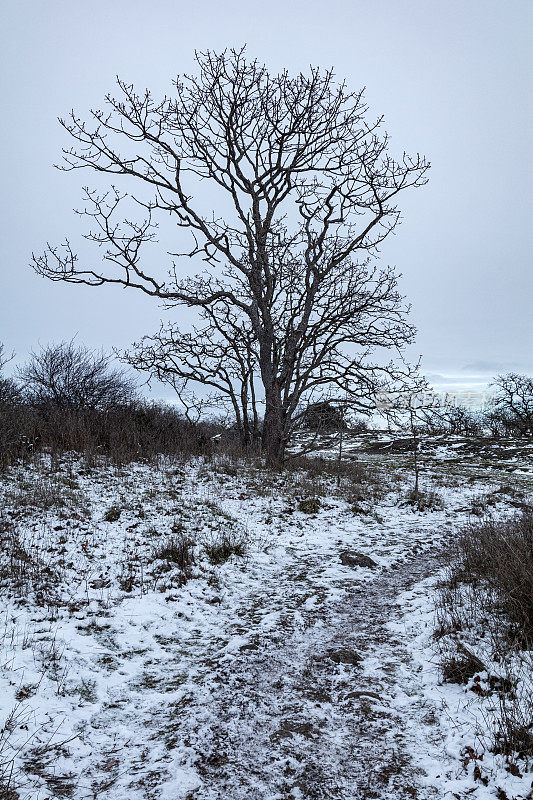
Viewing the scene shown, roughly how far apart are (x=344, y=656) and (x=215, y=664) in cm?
133

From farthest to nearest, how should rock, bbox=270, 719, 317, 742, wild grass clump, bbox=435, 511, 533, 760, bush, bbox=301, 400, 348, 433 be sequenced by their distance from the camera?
bush, bbox=301, 400, 348, 433 < rock, bbox=270, 719, 317, 742 < wild grass clump, bbox=435, 511, 533, 760

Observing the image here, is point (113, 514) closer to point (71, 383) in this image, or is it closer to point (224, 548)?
point (224, 548)

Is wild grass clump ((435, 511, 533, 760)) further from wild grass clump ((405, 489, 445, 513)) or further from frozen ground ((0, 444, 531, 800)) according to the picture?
wild grass clump ((405, 489, 445, 513))

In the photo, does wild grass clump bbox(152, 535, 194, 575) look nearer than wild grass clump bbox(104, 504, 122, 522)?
Yes

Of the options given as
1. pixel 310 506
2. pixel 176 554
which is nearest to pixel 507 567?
pixel 176 554

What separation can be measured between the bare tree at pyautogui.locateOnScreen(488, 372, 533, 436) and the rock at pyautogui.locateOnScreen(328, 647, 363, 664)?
3823 cm

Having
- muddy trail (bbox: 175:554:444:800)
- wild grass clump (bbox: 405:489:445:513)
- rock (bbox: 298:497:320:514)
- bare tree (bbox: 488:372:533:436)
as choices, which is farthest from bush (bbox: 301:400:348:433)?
bare tree (bbox: 488:372:533:436)

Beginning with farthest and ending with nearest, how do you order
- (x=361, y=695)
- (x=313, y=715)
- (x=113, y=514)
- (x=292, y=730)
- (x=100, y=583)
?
(x=113, y=514)
(x=100, y=583)
(x=361, y=695)
(x=313, y=715)
(x=292, y=730)

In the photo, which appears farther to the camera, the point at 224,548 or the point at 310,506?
the point at 310,506

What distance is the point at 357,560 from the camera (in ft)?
24.2

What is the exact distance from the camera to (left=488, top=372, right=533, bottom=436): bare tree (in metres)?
38.5

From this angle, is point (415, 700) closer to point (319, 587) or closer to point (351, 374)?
point (319, 587)

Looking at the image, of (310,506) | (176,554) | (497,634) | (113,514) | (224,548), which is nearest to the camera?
(497,634)

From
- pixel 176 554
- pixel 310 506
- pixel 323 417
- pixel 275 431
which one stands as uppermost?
pixel 323 417
